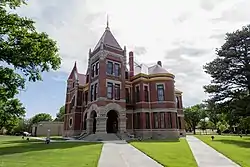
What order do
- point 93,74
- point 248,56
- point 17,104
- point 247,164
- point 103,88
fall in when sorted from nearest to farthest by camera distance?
point 247,164, point 17,104, point 248,56, point 103,88, point 93,74

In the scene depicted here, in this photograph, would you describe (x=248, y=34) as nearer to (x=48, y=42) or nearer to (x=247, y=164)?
(x=247, y=164)

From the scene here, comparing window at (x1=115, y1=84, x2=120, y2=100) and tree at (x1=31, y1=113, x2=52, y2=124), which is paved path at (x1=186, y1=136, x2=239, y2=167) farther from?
tree at (x1=31, y1=113, x2=52, y2=124)

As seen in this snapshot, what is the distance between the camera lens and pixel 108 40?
34.0 m

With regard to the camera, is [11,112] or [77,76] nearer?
[11,112]

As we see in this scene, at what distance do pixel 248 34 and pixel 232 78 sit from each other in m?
6.10

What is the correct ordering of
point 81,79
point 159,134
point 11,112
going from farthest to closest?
point 81,79 < point 159,134 < point 11,112

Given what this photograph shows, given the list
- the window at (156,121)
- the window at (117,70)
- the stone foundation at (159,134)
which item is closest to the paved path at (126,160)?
the stone foundation at (159,134)

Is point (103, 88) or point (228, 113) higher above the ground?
point (103, 88)

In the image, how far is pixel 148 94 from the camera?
109ft

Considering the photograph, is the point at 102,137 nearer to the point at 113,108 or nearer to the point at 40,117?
the point at 113,108

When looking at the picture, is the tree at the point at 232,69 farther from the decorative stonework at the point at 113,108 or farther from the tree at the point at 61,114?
the tree at the point at 61,114

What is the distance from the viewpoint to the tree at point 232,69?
93.7 ft

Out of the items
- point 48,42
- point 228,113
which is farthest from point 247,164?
point 228,113

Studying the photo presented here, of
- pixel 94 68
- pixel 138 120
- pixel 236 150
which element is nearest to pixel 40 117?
pixel 94 68
